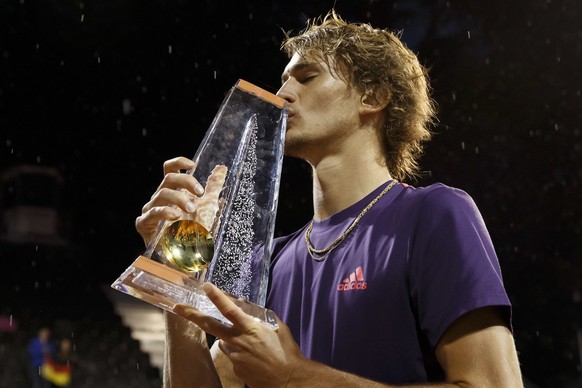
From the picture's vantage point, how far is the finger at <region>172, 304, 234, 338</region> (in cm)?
95

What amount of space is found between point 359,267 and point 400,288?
0.10 meters

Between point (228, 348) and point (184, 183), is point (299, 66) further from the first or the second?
point (228, 348)

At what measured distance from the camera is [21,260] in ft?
28.8

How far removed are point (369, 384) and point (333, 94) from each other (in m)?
0.68

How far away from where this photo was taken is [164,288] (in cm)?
98

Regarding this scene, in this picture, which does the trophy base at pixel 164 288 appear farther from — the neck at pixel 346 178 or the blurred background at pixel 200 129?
the blurred background at pixel 200 129

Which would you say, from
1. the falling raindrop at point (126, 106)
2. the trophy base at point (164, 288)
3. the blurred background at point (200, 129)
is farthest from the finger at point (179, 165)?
the falling raindrop at point (126, 106)

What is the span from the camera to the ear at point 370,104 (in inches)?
61.2

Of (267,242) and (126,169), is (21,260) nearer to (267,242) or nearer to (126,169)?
(126,169)

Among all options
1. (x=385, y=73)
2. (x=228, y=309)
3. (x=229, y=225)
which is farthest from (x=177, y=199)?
(x=385, y=73)

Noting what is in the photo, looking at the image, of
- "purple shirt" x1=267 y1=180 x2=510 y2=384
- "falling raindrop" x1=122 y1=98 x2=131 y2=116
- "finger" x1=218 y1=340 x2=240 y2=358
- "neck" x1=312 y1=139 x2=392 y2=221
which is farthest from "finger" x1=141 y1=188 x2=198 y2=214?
"falling raindrop" x1=122 y1=98 x2=131 y2=116

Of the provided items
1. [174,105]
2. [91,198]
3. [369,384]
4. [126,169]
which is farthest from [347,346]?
[91,198]

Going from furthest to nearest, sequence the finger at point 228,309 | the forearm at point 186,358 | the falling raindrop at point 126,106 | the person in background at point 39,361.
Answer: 1. the falling raindrop at point 126,106
2. the person in background at point 39,361
3. the forearm at point 186,358
4. the finger at point 228,309

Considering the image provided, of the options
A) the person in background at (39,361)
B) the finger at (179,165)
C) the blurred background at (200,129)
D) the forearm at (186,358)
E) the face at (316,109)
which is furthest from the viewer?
the person in background at (39,361)
